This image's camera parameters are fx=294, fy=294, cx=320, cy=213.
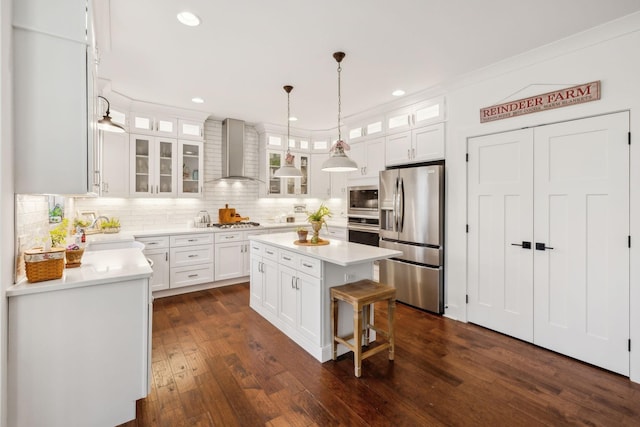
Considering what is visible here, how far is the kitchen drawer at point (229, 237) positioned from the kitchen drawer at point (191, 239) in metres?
0.11

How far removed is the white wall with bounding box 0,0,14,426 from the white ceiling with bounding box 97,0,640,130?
0.94 m

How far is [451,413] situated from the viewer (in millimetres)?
1964

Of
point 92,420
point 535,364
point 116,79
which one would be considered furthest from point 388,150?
point 92,420

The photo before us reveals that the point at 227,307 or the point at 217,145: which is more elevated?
the point at 217,145

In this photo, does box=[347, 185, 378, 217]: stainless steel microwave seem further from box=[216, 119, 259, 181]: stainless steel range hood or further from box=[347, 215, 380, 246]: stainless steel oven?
box=[216, 119, 259, 181]: stainless steel range hood

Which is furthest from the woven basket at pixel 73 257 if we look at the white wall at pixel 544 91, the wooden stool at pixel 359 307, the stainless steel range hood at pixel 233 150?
the white wall at pixel 544 91

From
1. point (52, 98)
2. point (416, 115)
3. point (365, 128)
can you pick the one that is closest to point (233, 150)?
point (365, 128)

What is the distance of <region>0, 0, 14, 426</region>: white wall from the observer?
1.42 meters

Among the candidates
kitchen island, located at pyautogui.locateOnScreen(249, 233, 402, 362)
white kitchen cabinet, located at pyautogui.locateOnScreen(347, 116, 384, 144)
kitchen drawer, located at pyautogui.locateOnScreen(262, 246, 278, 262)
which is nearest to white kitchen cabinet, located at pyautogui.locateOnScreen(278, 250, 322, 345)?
kitchen island, located at pyautogui.locateOnScreen(249, 233, 402, 362)

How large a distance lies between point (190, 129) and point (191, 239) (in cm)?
180

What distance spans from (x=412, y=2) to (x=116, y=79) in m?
3.41

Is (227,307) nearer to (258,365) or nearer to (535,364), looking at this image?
(258,365)

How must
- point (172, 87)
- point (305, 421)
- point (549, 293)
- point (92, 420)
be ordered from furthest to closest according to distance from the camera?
point (172, 87) → point (549, 293) → point (305, 421) → point (92, 420)

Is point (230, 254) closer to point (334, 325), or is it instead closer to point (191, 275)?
point (191, 275)
